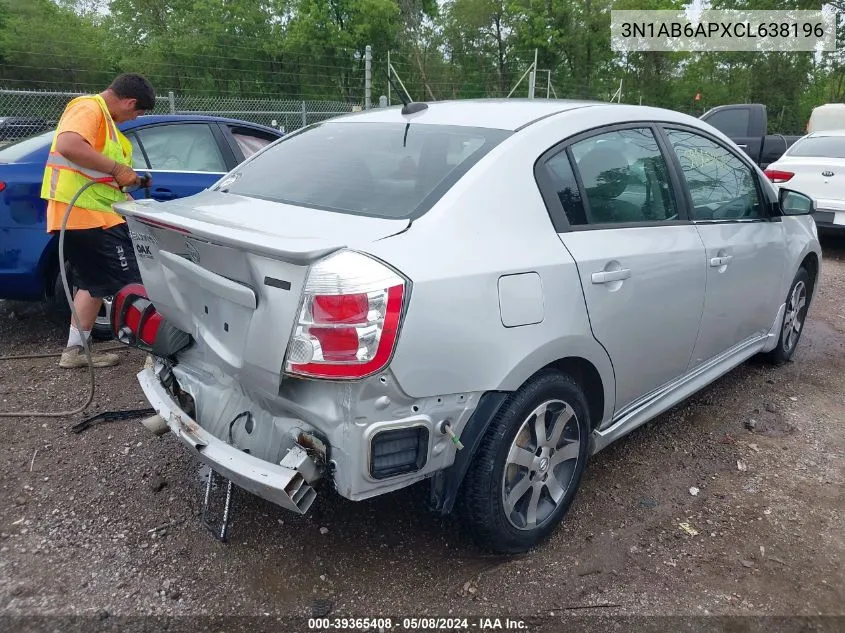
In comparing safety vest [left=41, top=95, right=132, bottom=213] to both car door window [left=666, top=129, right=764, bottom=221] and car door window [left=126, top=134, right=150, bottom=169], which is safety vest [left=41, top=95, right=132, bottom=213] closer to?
car door window [left=126, top=134, right=150, bottom=169]

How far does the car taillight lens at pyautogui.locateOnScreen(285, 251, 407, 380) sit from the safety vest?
253cm

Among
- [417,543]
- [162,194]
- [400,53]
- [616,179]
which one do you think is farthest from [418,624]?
[400,53]

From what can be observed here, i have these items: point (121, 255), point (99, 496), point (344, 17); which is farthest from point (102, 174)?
point (344, 17)

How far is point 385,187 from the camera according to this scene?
2.57 metres

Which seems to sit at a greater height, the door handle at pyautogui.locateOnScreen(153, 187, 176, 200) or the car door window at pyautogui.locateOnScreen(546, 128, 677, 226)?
the car door window at pyautogui.locateOnScreen(546, 128, 677, 226)

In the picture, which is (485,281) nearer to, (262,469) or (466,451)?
(466,451)

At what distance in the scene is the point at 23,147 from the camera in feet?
15.4

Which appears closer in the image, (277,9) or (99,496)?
(99,496)

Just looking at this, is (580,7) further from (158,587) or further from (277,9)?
(158,587)

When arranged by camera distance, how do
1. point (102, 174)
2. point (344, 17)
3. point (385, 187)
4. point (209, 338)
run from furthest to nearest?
point (344, 17) → point (102, 174) → point (385, 187) → point (209, 338)

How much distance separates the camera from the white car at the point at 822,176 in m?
7.91

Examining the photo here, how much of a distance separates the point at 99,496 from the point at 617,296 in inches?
90.4

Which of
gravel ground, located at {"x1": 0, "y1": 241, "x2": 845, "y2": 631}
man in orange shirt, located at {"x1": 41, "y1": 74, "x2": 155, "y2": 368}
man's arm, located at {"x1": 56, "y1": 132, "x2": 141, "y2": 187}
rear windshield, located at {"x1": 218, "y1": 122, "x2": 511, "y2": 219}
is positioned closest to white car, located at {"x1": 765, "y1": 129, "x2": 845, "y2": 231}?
gravel ground, located at {"x1": 0, "y1": 241, "x2": 845, "y2": 631}

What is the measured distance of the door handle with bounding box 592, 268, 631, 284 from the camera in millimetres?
2596
